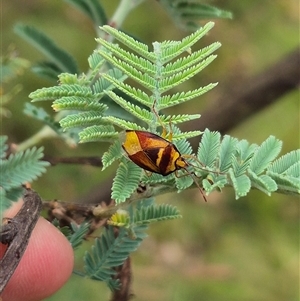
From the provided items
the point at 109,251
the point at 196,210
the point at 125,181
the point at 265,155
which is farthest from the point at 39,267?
the point at 196,210

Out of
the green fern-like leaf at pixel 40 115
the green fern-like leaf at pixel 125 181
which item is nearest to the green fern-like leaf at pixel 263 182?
the green fern-like leaf at pixel 125 181

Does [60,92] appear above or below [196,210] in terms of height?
above

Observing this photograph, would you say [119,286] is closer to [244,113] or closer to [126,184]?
[126,184]

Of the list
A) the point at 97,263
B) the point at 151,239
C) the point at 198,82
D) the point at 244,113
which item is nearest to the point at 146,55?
the point at 97,263

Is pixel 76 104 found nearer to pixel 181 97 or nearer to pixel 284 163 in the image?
pixel 181 97

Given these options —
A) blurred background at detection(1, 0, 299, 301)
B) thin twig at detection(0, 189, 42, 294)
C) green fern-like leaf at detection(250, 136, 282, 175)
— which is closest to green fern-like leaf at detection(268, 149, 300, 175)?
green fern-like leaf at detection(250, 136, 282, 175)

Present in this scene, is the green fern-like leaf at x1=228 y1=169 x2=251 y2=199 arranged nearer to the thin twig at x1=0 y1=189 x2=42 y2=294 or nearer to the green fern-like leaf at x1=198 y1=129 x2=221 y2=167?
the green fern-like leaf at x1=198 y1=129 x2=221 y2=167

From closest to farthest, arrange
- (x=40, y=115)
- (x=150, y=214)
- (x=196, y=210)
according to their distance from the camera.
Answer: (x=150, y=214)
(x=40, y=115)
(x=196, y=210)

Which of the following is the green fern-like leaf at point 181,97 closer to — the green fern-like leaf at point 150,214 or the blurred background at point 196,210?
the green fern-like leaf at point 150,214
